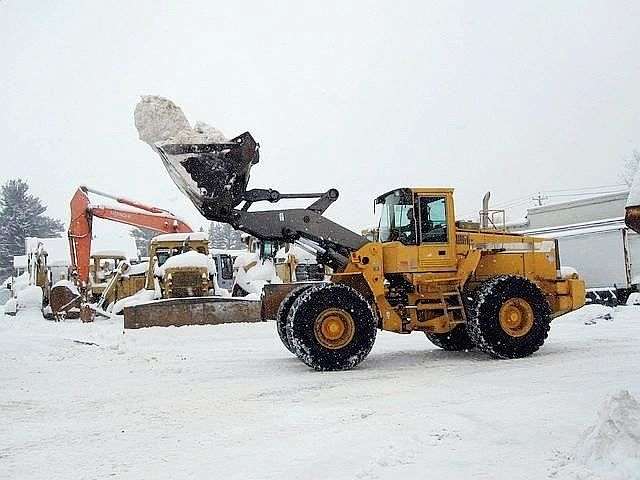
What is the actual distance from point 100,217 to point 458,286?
16.2 meters

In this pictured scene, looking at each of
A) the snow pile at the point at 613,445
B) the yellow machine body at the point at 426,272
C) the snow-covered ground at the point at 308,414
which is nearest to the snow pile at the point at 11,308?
the snow-covered ground at the point at 308,414

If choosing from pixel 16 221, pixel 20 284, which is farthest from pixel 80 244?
pixel 16 221

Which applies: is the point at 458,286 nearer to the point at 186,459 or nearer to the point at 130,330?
the point at 186,459

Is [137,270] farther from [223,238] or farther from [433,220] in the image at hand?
[223,238]

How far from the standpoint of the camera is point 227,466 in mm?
4473

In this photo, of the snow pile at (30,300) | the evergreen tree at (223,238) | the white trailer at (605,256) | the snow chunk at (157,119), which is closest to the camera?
the snow chunk at (157,119)

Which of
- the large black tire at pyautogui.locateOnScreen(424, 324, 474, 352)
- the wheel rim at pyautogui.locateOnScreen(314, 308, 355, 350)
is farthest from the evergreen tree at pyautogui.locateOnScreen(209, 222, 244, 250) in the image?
the wheel rim at pyautogui.locateOnScreen(314, 308, 355, 350)

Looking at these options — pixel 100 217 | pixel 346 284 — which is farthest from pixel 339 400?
pixel 100 217

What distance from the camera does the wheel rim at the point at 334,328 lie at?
8992 mm

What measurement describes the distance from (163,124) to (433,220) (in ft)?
14.4

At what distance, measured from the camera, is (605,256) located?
2280 cm

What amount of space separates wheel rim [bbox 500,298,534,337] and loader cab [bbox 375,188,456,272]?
3.37 feet

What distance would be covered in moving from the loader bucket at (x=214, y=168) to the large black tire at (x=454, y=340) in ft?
12.9

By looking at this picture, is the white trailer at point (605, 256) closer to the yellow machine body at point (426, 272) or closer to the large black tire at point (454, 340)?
the large black tire at point (454, 340)
